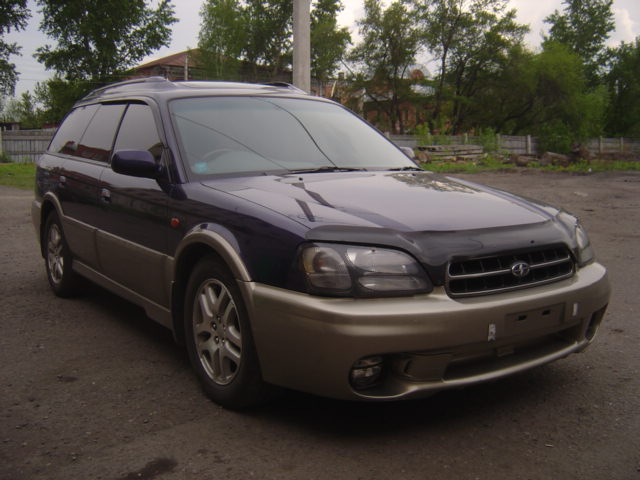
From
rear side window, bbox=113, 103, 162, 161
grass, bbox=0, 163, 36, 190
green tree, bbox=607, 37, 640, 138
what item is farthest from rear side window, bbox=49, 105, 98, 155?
green tree, bbox=607, 37, 640, 138

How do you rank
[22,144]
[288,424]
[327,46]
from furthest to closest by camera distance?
[327,46] → [22,144] → [288,424]

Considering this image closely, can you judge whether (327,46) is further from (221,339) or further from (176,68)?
(221,339)

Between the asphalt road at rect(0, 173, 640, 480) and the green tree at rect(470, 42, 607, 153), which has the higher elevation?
the green tree at rect(470, 42, 607, 153)

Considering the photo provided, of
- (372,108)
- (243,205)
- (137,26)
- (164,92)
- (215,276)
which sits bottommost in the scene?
(215,276)

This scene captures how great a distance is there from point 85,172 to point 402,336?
123 inches

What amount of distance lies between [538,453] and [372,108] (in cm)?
5556

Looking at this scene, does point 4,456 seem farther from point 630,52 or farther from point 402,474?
point 630,52

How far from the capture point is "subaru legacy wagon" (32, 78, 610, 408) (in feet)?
9.21

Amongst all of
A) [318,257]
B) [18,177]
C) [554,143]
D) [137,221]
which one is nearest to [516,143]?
[554,143]

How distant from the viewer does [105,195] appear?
14.9ft

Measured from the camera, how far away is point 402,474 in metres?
2.68

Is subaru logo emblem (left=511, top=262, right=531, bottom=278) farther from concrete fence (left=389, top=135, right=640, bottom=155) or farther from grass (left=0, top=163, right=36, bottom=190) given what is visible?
concrete fence (left=389, top=135, right=640, bottom=155)

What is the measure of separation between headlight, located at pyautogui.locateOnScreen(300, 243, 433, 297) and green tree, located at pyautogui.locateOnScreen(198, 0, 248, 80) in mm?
62101

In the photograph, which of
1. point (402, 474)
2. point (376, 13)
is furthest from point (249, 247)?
point (376, 13)
